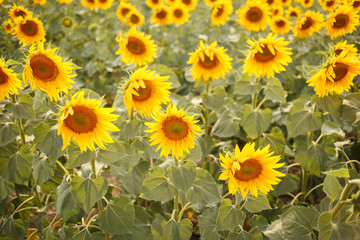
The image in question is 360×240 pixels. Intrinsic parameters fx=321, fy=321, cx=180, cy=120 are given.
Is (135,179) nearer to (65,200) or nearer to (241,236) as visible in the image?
(65,200)

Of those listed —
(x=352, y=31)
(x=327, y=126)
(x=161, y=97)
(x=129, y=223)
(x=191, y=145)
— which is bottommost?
(x=129, y=223)

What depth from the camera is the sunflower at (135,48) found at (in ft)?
9.38

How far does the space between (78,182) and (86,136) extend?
39cm

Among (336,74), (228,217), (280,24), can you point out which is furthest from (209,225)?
(280,24)

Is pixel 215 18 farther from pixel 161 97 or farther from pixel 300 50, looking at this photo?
pixel 161 97

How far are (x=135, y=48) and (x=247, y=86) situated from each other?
41.8 inches

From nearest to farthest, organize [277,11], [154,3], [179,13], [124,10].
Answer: [277,11]
[124,10]
[179,13]
[154,3]

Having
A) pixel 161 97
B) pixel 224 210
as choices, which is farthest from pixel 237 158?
pixel 161 97

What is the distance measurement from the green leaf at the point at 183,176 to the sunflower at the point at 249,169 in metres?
0.25

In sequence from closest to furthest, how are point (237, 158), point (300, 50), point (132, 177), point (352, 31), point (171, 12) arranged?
1. point (237, 158)
2. point (132, 177)
3. point (352, 31)
4. point (300, 50)
5. point (171, 12)

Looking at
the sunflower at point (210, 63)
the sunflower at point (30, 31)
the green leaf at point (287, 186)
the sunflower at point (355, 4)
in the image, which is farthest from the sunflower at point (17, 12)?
the sunflower at point (355, 4)

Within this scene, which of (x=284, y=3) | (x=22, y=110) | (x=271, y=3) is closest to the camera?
(x=22, y=110)

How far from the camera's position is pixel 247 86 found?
2.69 meters

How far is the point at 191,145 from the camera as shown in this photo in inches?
76.0
